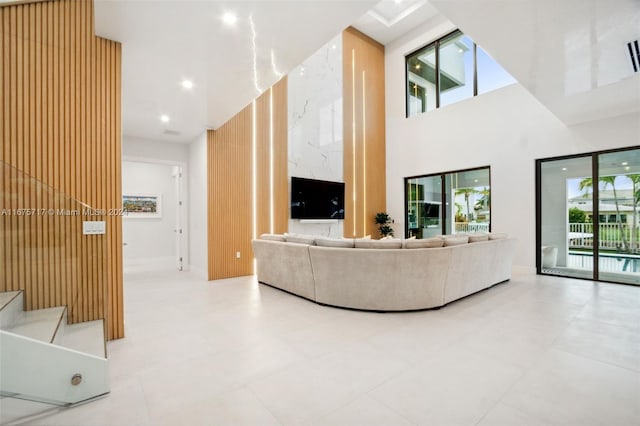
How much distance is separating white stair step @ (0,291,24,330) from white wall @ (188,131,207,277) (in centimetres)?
354

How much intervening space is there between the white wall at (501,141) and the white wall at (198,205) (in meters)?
5.06

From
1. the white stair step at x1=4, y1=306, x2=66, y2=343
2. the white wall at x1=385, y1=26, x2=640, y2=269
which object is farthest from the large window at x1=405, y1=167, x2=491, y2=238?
the white stair step at x1=4, y1=306, x2=66, y2=343

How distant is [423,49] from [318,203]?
509 cm

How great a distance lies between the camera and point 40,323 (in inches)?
78.4

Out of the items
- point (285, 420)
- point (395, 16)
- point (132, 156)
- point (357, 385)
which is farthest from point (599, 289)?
point (132, 156)

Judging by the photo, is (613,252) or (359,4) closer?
(359,4)

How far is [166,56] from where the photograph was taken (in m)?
3.08

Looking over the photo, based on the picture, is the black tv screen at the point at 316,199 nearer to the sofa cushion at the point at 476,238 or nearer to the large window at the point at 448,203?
the large window at the point at 448,203

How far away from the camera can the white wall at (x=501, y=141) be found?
530cm

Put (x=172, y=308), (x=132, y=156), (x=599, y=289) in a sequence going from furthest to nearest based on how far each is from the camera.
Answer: (x=132, y=156) → (x=599, y=289) → (x=172, y=308)

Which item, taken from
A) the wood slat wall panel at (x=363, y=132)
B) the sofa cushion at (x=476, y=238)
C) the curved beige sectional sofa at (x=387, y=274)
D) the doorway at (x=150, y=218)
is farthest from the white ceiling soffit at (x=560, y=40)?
the doorway at (x=150, y=218)

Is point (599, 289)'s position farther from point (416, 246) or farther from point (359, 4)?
point (359, 4)

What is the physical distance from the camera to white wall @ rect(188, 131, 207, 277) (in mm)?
5609

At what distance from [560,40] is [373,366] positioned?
11.1 ft
